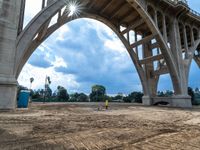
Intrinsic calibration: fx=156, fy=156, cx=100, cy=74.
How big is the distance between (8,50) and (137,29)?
25.6m

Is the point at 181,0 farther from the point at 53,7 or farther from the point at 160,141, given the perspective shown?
the point at 160,141

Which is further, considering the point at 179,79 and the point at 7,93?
the point at 179,79

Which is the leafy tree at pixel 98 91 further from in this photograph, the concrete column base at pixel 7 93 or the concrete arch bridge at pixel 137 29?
the concrete column base at pixel 7 93

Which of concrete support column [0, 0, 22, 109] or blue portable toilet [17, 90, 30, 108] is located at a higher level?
concrete support column [0, 0, 22, 109]

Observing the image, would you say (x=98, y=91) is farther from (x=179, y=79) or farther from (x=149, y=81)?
(x=179, y=79)

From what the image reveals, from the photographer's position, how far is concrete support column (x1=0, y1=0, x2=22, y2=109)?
35.5 feet

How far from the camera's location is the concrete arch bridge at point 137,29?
40.1ft

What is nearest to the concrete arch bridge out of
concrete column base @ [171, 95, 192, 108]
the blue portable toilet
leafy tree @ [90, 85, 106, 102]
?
concrete column base @ [171, 95, 192, 108]

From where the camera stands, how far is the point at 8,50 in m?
11.7

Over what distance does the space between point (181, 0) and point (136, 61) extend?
1331 cm

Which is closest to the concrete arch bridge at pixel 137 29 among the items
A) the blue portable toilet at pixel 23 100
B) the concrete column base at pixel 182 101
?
the concrete column base at pixel 182 101

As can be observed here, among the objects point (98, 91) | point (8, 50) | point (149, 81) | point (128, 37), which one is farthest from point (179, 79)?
point (98, 91)

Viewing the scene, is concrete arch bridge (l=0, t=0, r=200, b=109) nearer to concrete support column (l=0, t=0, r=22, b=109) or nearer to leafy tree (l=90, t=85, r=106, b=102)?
concrete support column (l=0, t=0, r=22, b=109)

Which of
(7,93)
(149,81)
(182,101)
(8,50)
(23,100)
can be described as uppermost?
(8,50)
